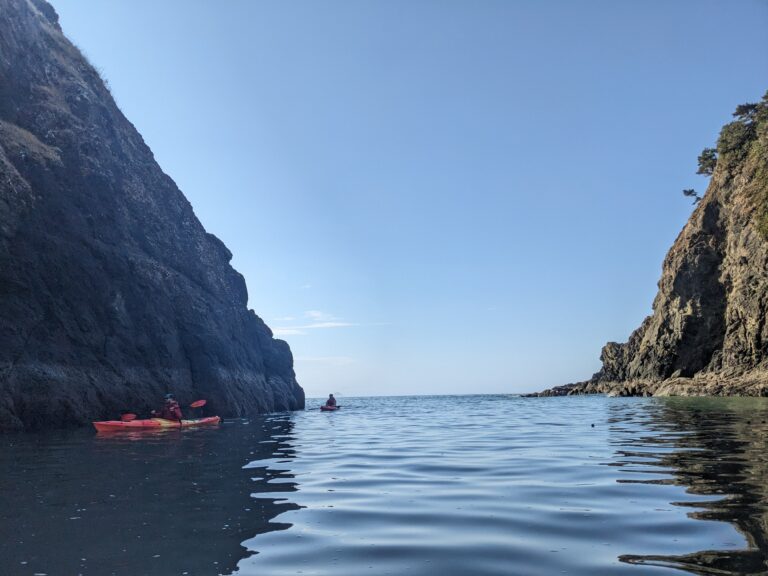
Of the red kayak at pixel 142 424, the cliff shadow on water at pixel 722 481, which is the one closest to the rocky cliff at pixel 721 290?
the cliff shadow on water at pixel 722 481

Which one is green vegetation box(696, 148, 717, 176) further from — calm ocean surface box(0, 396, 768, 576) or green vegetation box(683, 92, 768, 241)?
calm ocean surface box(0, 396, 768, 576)

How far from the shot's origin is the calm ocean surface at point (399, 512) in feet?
17.8

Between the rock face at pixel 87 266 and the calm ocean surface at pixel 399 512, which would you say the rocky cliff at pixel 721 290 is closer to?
the calm ocean surface at pixel 399 512

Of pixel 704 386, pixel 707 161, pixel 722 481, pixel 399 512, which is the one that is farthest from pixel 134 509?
pixel 707 161

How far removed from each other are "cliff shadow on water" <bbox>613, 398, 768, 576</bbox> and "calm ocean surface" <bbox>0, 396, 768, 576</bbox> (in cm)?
3

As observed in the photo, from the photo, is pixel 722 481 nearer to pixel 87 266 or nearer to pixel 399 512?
pixel 399 512

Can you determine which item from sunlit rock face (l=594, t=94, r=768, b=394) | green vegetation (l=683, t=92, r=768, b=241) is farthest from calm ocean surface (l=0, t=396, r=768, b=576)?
green vegetation (l=683, t=92, r=768, b=241)

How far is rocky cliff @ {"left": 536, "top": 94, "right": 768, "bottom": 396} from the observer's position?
47219mm

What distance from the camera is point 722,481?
28.8 feet

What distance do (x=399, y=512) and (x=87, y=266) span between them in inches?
1168

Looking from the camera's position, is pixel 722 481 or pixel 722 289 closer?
pixel 722 481

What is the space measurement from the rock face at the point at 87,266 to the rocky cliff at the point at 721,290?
4252 centimetres

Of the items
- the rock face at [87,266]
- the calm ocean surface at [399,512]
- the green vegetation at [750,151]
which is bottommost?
the calm ocean surface at [399,512]

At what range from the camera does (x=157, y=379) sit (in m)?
33.2
